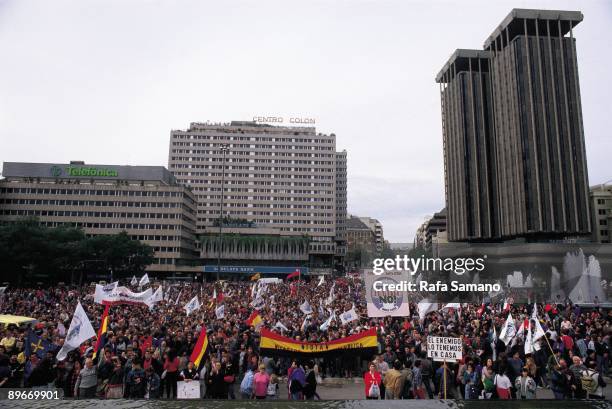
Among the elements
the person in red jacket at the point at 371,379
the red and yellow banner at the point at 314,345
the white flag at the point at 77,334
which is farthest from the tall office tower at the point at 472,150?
the white flag at the point at 77,334

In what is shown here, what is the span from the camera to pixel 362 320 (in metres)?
20.6

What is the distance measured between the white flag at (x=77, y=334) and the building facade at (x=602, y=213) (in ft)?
363

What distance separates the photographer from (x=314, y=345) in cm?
1167

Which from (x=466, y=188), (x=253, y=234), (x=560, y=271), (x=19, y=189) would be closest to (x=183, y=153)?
(x=253, y=234)

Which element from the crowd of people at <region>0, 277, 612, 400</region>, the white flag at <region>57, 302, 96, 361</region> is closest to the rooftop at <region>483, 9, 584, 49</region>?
the crowd of people at <region>0, 277, 612, 400</region>

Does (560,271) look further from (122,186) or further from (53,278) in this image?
(122,186)

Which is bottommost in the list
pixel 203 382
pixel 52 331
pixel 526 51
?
pixel 203 382

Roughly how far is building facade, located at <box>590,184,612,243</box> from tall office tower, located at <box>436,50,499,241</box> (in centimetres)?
2095

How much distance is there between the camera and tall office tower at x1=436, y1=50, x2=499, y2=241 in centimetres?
10756

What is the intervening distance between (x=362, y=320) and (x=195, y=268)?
85041 millimetres

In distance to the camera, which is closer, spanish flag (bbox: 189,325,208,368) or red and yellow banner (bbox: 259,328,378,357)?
spanish flag (bbox: 189,325,208,368)

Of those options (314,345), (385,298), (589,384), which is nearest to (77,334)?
(314,345)

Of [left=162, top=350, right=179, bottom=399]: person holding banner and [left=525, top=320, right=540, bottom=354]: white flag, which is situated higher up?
[left=525, top=320, right=540, bottom=354]: white flag

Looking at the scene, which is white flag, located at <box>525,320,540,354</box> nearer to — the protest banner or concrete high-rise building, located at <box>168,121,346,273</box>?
the protest banner
